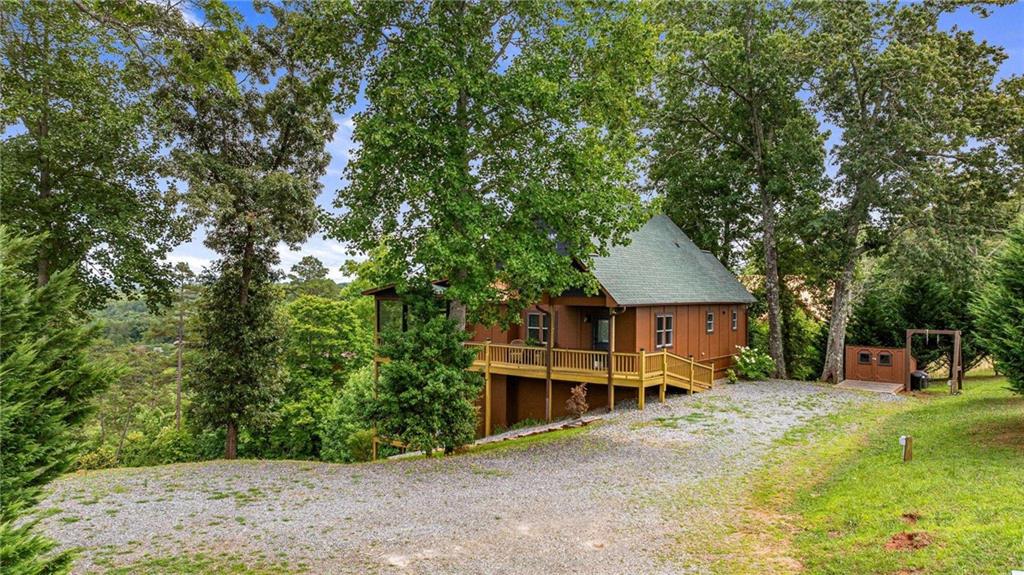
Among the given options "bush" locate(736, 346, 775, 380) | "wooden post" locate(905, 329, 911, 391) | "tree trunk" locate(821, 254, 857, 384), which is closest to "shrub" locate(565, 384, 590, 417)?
"bush" locate(736, 346, 775, 380)

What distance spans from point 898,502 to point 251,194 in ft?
61.1

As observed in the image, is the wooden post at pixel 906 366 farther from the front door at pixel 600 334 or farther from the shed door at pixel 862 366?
the front door at pixel 600 334

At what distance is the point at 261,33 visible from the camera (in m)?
18.1

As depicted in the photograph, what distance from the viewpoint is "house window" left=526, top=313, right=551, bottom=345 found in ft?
68.6

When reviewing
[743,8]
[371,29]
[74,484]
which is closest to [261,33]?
[371,29]

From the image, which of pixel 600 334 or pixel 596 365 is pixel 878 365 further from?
pixel 596 365

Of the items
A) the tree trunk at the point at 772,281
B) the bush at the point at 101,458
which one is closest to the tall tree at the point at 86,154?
the bush at the point at 101,458

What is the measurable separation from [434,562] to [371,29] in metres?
12.0

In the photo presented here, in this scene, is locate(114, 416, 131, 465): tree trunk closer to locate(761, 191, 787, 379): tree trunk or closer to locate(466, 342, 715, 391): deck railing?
locate(466, 342, 715, 391): deck railing

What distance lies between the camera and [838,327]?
23516 millimetres

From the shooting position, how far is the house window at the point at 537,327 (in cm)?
2091

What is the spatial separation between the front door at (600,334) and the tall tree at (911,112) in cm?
1054

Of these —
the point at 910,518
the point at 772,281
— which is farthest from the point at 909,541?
the point at 772,281

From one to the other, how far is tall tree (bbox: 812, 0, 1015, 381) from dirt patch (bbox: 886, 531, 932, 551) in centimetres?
1802
